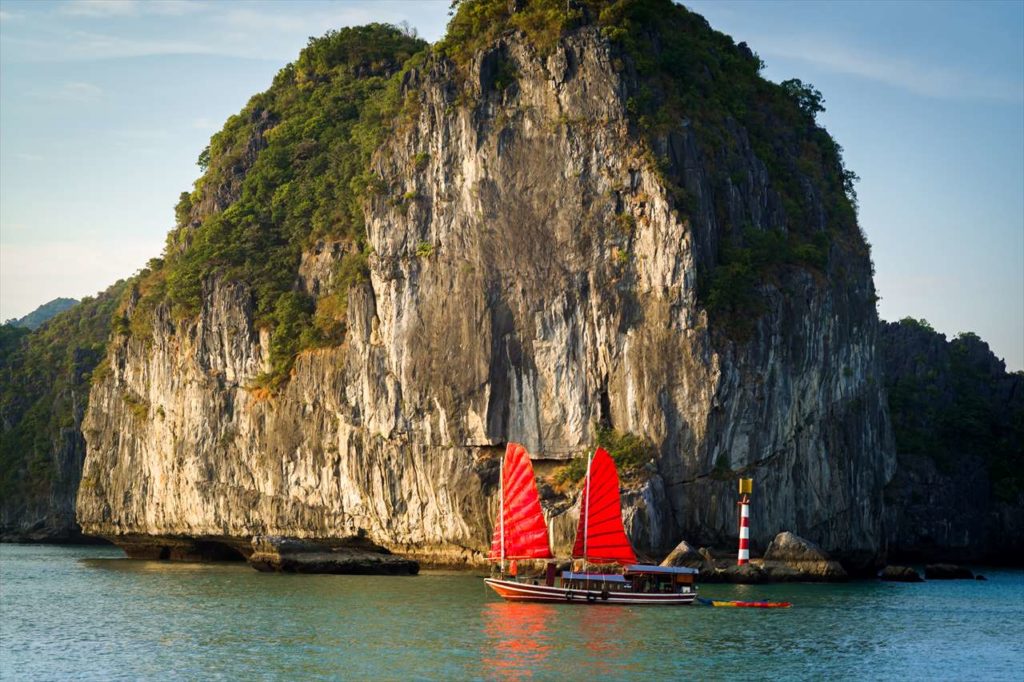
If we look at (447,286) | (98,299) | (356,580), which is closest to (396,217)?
(447,286)

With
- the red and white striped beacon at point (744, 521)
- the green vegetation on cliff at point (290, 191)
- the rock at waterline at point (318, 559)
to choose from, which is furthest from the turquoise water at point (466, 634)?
the green vegetation on cliff at point (290, 191)

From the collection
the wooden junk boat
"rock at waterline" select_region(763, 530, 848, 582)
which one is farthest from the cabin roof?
"rock at waterline" select_region(763, 530, 848, 582)

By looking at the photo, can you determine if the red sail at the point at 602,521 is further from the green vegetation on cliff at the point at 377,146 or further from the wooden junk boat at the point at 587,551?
the green vegetation on cliff at the point at 377,146

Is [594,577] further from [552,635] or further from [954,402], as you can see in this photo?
[954,402]

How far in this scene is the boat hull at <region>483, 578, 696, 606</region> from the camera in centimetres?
5000

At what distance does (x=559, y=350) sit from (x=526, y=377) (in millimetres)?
1915

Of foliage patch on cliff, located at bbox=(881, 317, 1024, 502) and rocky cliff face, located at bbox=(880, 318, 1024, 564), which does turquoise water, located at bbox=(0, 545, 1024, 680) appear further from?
foliage patch on cliff, located at bbox=(881, 317, 1024, 502)

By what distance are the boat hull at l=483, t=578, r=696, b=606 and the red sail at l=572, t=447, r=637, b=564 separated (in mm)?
1943

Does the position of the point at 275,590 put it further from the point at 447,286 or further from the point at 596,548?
the point at 447,286

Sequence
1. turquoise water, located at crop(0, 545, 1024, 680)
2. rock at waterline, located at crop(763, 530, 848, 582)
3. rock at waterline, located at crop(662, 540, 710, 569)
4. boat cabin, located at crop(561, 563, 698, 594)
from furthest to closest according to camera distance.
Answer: rock at waterline, located at crop(763, 530, 848, 582) < rock at waterline, located at crop(662, 540, 710, 569) < boat cabin, located at crop(561, 563, 698, 594) < turquoise water, located at crop(0, 545, 1024, 680)

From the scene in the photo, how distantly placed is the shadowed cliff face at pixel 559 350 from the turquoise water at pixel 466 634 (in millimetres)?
6850

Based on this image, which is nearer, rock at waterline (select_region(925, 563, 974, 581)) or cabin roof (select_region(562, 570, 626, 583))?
cabin roof (select_region(562, 570, 626, 583))

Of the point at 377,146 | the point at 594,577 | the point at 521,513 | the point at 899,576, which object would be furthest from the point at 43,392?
the point at 594,577

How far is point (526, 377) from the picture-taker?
219 feet
